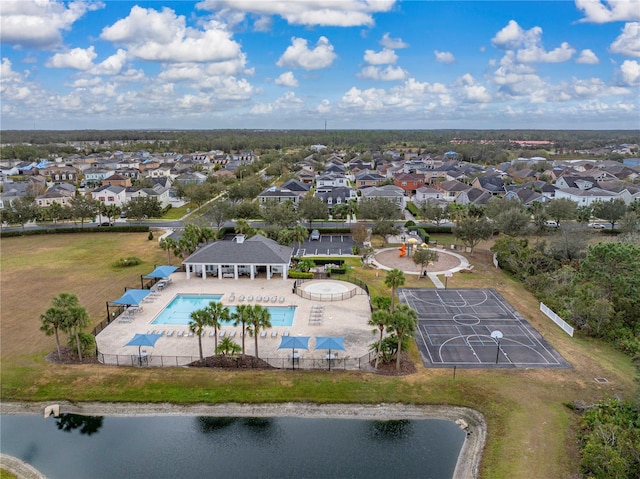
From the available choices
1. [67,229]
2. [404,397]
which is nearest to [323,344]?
[404,397]

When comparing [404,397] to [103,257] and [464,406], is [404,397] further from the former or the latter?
[103,257]

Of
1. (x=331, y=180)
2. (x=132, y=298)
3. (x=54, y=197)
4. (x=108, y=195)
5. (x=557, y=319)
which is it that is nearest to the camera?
(x=557, y=319)

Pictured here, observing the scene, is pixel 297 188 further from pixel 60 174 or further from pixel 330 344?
pixel 60 174

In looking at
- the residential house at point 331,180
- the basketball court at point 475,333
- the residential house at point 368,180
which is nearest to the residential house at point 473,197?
the residential house at point 368,180

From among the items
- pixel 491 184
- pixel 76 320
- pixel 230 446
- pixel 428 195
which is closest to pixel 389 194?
pixel 428 195

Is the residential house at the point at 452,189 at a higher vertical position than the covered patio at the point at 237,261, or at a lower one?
higher

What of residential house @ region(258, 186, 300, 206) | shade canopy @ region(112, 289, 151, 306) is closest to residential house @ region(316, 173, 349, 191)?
residential house @ region(258, 186, 300, 206)

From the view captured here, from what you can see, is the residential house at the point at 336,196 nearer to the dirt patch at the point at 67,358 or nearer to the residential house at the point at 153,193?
the residential house at the point at 153,193
